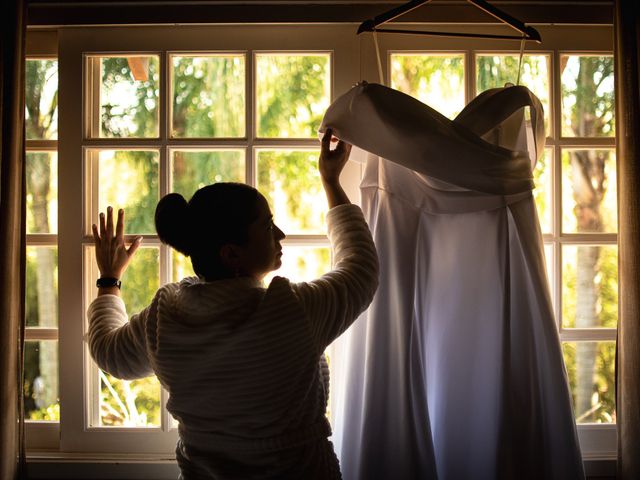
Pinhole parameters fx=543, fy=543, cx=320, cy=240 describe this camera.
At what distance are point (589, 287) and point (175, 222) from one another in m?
1.15

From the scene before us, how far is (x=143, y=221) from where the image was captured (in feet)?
4.81

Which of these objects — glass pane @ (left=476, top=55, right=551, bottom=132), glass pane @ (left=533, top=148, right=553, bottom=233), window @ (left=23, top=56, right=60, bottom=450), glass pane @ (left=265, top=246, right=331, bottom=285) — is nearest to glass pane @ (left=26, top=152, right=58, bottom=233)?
window @ (left=23, top=56, right=60, bottom=450)

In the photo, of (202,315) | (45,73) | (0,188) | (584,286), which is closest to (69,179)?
(0,188)

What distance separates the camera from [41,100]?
1533 millimetres

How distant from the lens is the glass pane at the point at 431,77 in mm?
1472

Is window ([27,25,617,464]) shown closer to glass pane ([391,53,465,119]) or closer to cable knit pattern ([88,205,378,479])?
glass pane ([391,53,465,119])

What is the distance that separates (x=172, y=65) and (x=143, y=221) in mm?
425

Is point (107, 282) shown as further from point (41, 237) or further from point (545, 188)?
point (545, 188)

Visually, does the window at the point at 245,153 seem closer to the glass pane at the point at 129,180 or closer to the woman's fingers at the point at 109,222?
the glass pane at the point at 129,180

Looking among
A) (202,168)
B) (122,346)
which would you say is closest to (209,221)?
(122,346)

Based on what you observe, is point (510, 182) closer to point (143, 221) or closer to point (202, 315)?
point (202, 315)

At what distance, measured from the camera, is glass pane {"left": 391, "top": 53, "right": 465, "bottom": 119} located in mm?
1472

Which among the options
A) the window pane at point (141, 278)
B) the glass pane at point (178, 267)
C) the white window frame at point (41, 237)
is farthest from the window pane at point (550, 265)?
the white window frame at point (41, 237)

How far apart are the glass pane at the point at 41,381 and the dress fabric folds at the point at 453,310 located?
0.86 meters
